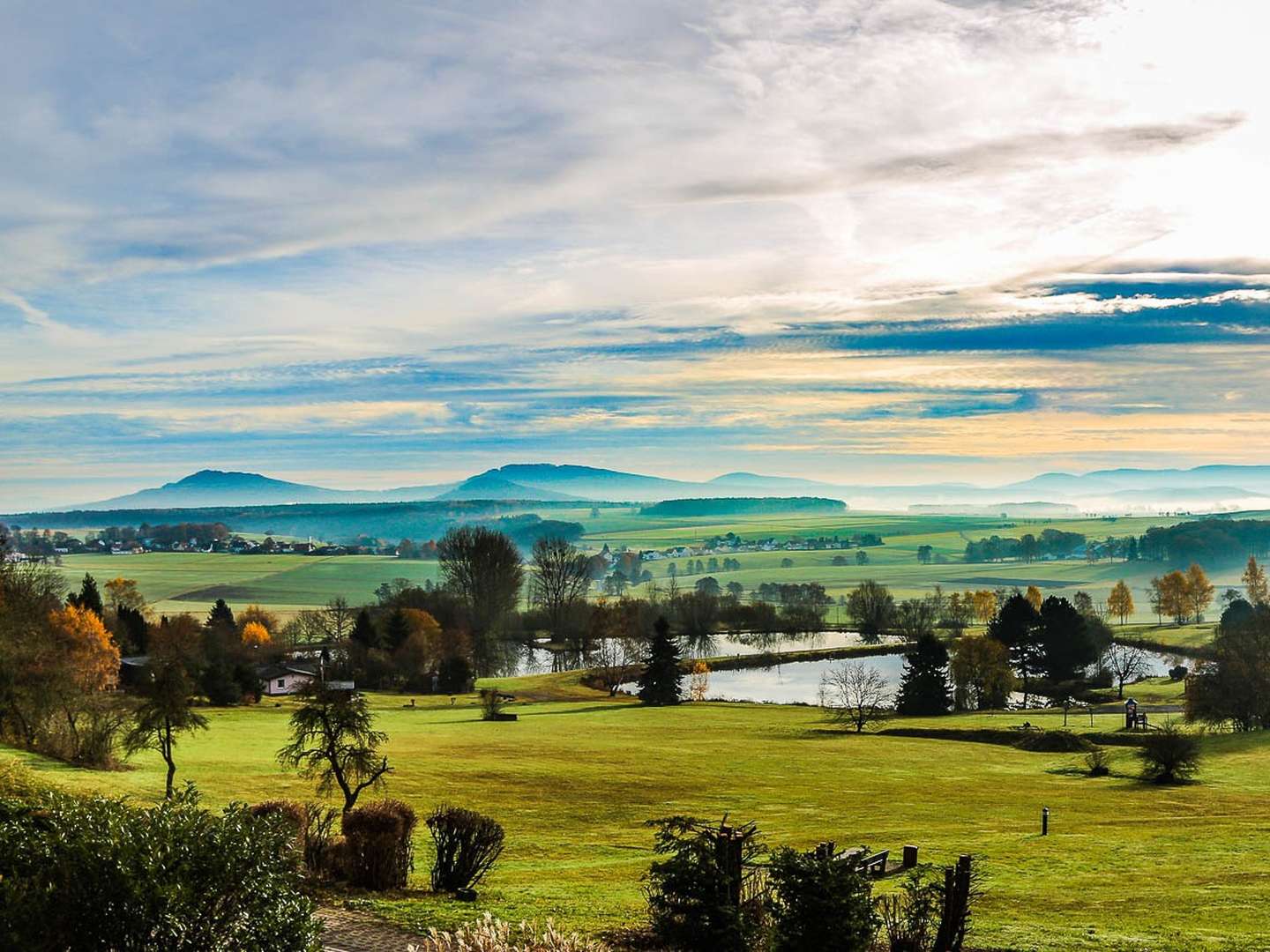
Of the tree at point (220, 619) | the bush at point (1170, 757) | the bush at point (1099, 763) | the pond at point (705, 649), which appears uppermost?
the tree at point (220, 619)

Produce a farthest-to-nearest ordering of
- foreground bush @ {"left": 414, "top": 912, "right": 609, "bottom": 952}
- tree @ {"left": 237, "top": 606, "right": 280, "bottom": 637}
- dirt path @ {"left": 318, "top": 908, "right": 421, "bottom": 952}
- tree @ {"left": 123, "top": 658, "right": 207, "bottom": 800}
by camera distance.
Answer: tree @ {"left": 237, "top": 606, "right": 280, "bottom": 637} → tree @ {"left": 123, "top": 658, "right": 207, "bottom": 800} → dirt path @ {"left": 318, "top": 908, "right": 421, "bottom": 952} → foreground bush @ {"left": 414, "top": 912, "right": 609, "bottom": 952}

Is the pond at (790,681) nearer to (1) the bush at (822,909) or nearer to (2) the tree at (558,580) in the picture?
(2) the tree at (558,580)

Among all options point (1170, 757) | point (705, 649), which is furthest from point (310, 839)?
point (705, 649)

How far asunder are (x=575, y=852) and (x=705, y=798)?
46.5ft

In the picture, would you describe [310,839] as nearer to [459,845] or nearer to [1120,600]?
[459,845]

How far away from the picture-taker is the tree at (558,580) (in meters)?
152

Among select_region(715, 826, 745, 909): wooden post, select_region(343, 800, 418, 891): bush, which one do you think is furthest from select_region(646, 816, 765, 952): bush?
select_region(343, 800, 418, 891): bush

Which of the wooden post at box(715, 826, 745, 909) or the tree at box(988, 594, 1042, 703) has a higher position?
the wooden post at box(715, 826, 745, 909)

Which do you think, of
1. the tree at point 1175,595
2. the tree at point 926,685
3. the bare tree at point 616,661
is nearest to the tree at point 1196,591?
the tree at point 1175,595

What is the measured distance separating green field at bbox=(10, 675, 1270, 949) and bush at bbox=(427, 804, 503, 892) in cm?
91

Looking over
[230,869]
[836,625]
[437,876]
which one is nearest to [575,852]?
[437,876]

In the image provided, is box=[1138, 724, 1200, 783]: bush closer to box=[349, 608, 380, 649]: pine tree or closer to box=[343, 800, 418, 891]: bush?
box=[343, 800, 418, 891]: bush

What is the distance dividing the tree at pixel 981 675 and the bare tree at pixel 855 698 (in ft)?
24.3

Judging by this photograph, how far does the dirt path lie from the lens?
1695 cm
